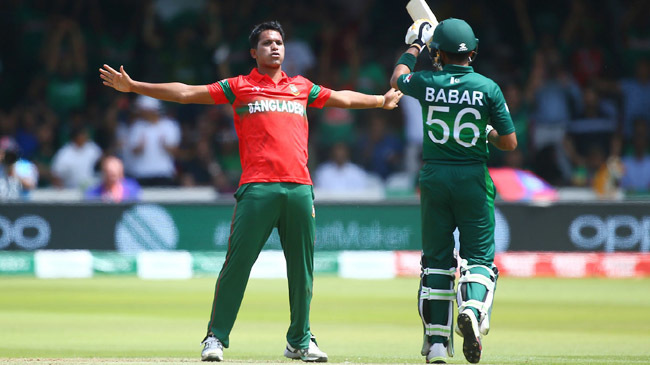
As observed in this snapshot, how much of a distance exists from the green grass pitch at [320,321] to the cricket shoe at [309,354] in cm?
14

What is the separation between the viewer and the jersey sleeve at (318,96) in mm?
6461

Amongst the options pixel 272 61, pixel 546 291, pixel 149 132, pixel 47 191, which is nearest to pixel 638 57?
pixel 546 291

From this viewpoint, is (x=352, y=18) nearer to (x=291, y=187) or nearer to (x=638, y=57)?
(x=638, y=57)

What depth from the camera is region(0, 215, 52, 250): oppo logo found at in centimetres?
1339

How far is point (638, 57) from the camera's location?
1728cm

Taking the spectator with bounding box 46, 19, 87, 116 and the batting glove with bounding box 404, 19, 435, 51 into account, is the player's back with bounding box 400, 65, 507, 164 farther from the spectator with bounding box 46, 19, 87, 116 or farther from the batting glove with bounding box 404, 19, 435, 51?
the spectator with bounding box 46, 19, 87, 116

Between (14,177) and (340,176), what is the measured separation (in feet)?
15.0

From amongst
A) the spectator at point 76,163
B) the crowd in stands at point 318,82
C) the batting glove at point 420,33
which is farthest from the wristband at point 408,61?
the spectator at point 76,163

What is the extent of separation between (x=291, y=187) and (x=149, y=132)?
9.36 metres

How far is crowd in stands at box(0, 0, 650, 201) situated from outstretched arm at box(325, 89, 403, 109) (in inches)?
315

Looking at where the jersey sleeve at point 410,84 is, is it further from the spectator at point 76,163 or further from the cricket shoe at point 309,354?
the spectator at point 76,163

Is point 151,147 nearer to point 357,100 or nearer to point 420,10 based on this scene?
point 357,100

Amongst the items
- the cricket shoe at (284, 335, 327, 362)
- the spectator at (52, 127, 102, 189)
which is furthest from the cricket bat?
the spectator at (52, 127, 102, 189)

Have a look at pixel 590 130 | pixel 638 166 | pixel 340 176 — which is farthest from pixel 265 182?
pixel 590 130
